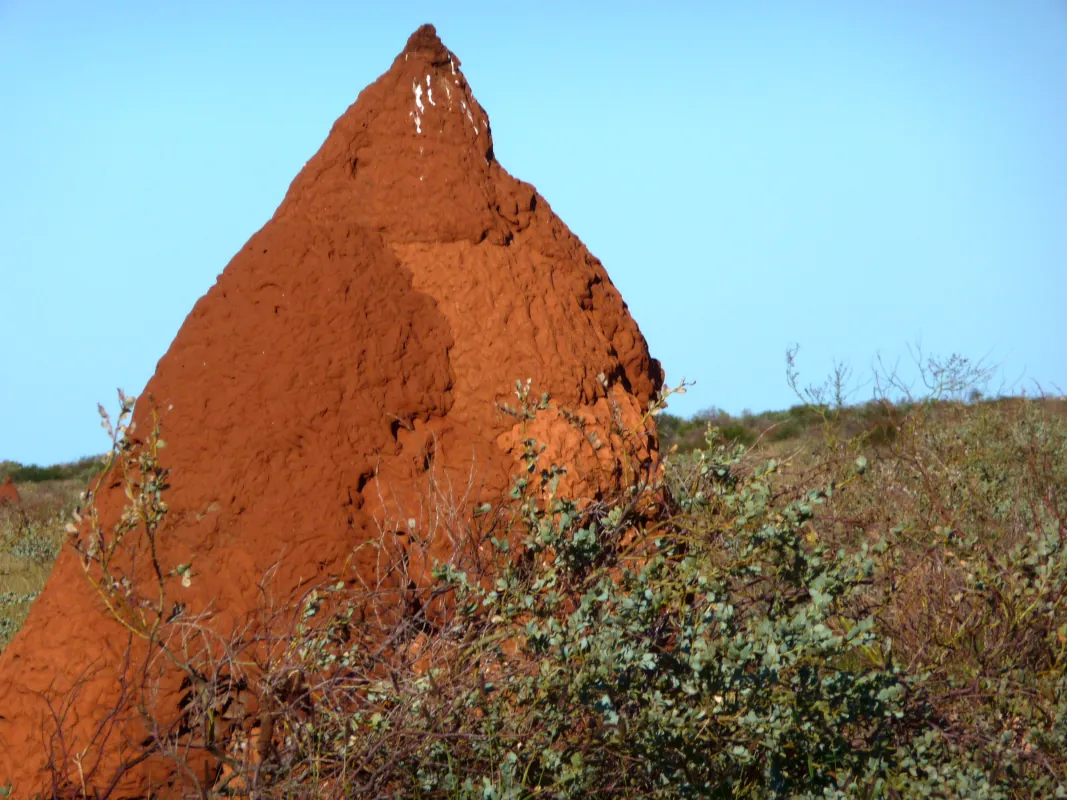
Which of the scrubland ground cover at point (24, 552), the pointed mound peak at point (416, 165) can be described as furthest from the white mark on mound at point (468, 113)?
the scrubland ground cover at point (24, 552)

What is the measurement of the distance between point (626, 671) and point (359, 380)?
1584 millimetres

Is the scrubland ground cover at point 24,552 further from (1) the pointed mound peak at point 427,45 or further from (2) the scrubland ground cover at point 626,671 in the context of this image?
(1) the pointed mound peak at point 427,45

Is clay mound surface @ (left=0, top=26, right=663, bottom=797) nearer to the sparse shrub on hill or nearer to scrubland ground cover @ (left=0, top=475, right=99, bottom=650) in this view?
scrubland ground cover @ (left=0, top=475, right=99, bottom=650)

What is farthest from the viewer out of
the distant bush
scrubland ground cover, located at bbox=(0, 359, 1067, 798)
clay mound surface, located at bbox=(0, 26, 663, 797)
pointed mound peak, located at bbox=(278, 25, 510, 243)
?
the distant bush

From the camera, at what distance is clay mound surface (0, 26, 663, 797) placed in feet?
12.7

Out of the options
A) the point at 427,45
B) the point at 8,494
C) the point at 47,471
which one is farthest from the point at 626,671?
the point at 47,471

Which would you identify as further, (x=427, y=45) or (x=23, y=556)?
(x=23, y=556)

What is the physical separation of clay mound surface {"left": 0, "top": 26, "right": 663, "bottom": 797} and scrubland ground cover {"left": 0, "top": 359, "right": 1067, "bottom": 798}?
5.9 inches

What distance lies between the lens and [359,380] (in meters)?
4.10

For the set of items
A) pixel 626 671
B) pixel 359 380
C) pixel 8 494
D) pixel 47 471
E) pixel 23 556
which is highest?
pixel 47 471

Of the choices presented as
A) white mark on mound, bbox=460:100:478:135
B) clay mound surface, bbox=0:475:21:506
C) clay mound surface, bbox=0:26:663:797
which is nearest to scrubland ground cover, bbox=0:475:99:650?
clay mound surface, bbox=0:475:21:506

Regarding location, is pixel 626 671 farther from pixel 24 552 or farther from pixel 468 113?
pixel 24 552

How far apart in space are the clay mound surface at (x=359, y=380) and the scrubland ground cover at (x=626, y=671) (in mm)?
150

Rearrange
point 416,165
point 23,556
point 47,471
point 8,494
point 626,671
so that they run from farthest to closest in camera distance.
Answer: point 47,471 < point 8,494 < point 23,556 < point 416,165 < point 626,671
